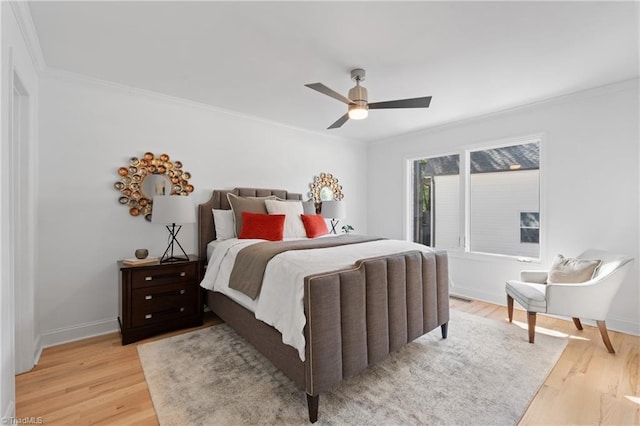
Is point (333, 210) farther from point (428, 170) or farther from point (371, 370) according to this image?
point (371, 370)

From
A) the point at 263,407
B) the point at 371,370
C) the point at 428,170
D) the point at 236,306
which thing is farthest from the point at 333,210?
the point at 263,407

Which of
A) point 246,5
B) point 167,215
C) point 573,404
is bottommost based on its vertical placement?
point 573,404

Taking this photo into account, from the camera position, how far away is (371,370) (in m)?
2.27

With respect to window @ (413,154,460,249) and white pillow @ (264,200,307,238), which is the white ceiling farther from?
window @ (413,154,460,249)

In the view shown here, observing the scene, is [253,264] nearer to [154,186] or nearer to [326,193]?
[154,186]

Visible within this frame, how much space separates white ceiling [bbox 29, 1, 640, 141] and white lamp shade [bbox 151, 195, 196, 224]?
1.24 m

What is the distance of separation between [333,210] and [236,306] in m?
2.25

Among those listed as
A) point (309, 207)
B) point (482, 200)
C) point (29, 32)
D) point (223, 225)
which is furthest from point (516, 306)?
point (29, 32)

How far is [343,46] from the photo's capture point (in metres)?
2.29

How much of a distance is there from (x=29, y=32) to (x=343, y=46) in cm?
236

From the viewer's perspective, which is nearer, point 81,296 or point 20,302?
point 20,302

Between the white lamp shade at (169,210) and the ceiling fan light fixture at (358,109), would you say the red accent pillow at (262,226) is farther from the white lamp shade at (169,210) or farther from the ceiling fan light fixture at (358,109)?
the ceiling fan light fixture at (358,109)

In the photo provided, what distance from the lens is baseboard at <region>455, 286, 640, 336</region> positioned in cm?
294

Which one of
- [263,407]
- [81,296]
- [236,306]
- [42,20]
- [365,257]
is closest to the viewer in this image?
[263,407]
